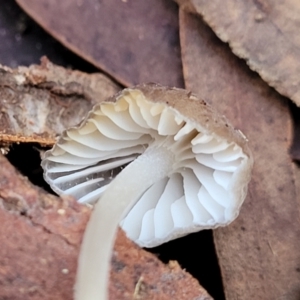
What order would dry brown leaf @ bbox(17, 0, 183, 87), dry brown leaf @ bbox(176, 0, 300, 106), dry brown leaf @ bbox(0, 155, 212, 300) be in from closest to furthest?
dry brown leaf @ bbox(0, 155, 212, 300)
dry brown leaf @ bbox(176, 0, 300, 106)
dry brown leaf @ bbox(17, 0, 183, 87)

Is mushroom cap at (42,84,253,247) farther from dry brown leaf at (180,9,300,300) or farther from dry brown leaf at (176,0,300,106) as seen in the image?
dry brown leaf at (176,0,300,106)

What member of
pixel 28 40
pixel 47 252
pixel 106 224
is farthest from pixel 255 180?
pixel 28 40

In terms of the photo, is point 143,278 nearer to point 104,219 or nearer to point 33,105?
point 104,219

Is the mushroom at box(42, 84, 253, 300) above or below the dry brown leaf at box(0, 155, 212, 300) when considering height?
above

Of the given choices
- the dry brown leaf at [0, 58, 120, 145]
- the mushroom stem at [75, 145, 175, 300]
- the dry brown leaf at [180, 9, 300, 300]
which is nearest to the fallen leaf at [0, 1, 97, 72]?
the dry brown leaf at [0, 58, 120, 145]

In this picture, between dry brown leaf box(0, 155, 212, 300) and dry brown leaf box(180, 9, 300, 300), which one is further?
dry brown leaf box(180, 9, 300, 300)

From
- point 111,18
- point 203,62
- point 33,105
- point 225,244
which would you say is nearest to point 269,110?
point 203,62

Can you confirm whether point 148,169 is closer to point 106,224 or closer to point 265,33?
point 106,224
